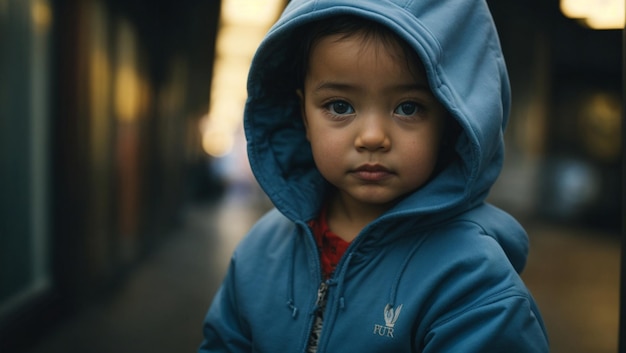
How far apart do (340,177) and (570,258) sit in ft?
25.8

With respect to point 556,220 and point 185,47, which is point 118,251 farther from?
point 556,220

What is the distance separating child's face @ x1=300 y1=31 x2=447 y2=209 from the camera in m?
1.33

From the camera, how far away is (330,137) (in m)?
1.42

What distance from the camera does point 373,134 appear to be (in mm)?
1324

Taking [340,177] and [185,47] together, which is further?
[185,47]

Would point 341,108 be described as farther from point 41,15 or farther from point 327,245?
point 41,15

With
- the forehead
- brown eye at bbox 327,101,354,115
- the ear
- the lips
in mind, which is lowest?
the lips

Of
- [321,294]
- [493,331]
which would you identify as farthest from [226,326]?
[493,331]

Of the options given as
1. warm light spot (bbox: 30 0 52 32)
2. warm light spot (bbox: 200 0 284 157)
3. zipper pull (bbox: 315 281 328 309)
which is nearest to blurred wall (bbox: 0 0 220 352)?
warm light spot (bbox: 30 0 52 32)

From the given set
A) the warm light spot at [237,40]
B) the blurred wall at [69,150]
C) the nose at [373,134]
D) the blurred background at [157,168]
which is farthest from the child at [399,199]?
the blurred wall at [69,150]

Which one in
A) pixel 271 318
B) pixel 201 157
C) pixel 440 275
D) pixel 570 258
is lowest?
pixel 201 157

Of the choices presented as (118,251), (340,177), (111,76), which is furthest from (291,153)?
(118,251)

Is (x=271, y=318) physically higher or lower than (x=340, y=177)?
lower

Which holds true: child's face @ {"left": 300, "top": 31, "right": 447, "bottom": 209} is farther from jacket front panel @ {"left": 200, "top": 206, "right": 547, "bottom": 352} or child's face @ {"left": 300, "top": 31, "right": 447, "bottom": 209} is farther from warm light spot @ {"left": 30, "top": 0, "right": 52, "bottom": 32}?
warm light spot @ {"left": 30, "top": 0, "right": 52, "bottom": 32}
